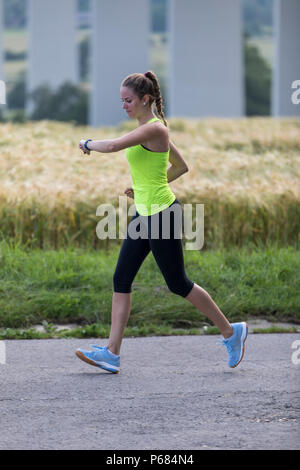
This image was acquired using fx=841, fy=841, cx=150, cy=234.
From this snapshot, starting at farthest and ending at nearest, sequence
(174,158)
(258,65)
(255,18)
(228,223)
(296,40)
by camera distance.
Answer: (255,18)
(258,65)
(296,40)
(228,223)
(174,158)

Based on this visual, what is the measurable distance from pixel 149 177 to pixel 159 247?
0.38 meters

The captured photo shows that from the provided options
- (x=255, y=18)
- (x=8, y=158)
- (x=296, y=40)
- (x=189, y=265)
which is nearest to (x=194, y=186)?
(x=189, y=265)

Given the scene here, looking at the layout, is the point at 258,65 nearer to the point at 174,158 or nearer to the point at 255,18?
the point at 255,18

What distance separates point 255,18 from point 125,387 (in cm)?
4518

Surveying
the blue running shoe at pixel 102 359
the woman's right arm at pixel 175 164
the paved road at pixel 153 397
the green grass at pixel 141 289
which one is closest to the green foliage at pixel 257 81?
the green grass at pixel 141 289

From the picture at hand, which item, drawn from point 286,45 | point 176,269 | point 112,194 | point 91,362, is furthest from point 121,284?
point 286,45

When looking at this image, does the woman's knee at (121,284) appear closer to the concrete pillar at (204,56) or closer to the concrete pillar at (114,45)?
the concrete pillar at (204,56)

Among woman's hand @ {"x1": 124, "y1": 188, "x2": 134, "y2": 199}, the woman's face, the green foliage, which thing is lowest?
the green foliage

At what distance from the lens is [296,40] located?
21266 millimetres

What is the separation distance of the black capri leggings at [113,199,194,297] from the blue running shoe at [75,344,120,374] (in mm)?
360

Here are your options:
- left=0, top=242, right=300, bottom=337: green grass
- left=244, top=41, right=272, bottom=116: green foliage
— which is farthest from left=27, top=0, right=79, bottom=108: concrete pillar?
left=0, top=242, right=300, bottom=337: green grass

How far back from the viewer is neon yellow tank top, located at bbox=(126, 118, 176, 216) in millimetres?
4457

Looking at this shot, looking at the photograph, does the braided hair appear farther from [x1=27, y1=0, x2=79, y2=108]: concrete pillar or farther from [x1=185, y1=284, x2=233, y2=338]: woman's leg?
[x1=27, y1=0, x2=79, y2=108]: concrete pillar

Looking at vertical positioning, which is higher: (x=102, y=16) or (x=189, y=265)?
(x=102, y=16)
